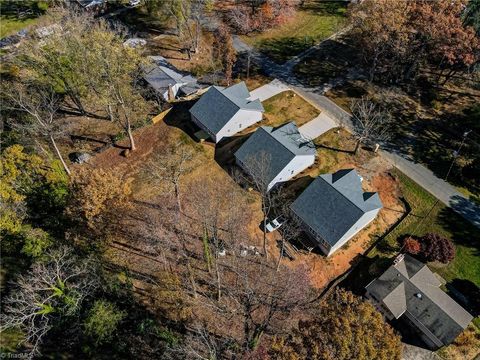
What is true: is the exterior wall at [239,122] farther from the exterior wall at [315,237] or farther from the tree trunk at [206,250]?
the exterior wall at [315,237]

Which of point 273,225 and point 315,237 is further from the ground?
point 315,237

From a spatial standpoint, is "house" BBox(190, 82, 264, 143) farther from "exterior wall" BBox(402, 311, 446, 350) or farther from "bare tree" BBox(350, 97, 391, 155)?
"exterior wall" BBox(402, 311, 446, 350)

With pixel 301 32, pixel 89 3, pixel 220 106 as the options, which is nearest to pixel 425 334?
pixel 220 106

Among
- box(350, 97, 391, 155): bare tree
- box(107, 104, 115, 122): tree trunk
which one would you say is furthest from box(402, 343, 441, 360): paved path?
box(107, 104, 115, 122): tree trunk

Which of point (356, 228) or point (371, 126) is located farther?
point (371, 126)

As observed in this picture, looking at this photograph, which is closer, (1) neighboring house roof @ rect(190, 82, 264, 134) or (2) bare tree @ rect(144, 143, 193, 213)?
(2) bare tree @ rect(144, 143, 193, 213)

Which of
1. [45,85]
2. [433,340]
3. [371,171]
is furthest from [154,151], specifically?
[433,340]

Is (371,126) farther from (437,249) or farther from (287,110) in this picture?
(437,249)
